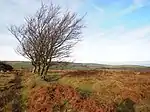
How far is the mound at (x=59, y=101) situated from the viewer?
1616cm

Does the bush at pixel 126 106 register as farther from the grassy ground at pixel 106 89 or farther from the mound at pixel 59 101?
the mound at pixel 59 101

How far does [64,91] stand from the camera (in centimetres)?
1894

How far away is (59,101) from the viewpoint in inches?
685

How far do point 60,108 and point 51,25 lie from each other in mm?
18062

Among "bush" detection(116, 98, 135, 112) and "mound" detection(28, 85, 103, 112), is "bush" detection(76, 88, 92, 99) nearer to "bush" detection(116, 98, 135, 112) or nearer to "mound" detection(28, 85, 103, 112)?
"mound" detection(28, 85, 103, 112)

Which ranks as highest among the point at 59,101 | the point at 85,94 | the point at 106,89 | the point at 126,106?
the point at 106,89

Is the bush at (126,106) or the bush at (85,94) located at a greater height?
the bush at (85,94)

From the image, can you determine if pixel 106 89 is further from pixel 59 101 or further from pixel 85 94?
pixel 59 101

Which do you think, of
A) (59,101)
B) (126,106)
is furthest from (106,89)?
(59,101)

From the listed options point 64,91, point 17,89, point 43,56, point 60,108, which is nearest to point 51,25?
point 43,56

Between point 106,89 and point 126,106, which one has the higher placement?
point 106,89

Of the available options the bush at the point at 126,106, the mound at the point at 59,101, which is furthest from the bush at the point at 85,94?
the bush at the point at 126,106

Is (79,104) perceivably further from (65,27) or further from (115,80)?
(65,27)

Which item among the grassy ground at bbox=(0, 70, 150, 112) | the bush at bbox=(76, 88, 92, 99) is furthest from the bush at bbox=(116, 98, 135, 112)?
the bush at bbox=(76, 88, 92, 99)
